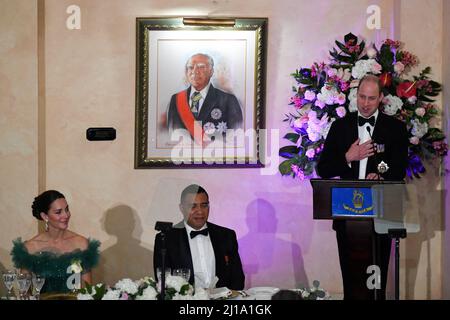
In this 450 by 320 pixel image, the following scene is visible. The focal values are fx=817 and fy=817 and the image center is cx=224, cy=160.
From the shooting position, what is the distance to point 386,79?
674 centimetres

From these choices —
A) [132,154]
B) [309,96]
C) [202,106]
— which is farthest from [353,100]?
[132,154]

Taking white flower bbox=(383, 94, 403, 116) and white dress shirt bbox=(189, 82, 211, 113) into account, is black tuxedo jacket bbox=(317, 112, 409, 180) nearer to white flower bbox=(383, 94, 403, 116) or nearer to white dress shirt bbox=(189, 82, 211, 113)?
white flower bbox=(383, 94, 403, 116)

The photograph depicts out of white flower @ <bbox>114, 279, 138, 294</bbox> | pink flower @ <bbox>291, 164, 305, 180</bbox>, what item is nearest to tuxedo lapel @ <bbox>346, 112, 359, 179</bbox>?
pink flower @ <bbox>291, 164, 305, 180</bbox>

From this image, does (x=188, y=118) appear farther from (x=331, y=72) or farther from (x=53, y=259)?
(x=53, y=259)

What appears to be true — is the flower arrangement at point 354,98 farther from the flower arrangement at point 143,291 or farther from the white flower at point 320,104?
the flower arrangement at point 143,291

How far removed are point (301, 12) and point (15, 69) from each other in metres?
2.55

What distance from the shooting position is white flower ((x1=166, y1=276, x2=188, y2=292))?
13.8 ft

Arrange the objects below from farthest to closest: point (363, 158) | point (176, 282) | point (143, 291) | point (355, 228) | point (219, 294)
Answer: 1. point (363, 158)
2. point (355, 228)
3. point (219, 294)
4. point (176, 282)
5. point (143, 291)

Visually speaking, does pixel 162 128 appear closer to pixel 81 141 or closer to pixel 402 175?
pixel 81 141

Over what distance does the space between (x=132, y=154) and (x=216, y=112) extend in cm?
83

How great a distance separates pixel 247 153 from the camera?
7.27m

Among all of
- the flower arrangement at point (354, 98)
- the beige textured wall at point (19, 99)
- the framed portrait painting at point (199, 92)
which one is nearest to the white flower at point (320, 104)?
the flower arrangement at point (354, 98)

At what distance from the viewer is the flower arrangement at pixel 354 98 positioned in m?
6.72
